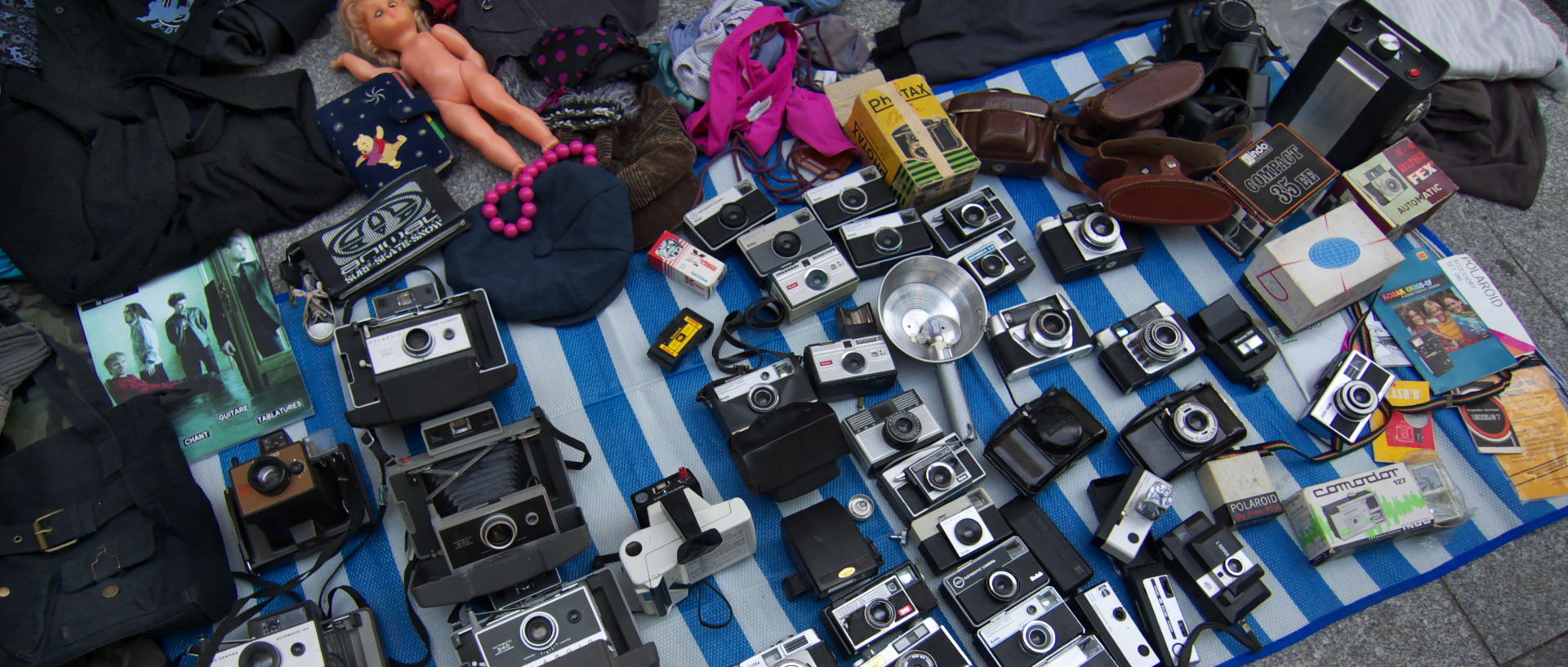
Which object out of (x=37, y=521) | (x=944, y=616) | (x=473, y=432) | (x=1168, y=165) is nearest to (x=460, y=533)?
(x=473, y=432)

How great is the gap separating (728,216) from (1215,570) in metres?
1.56

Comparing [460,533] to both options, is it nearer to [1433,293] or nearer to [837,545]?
[837,545]

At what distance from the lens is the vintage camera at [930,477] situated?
2168mm

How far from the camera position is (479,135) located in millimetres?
2637

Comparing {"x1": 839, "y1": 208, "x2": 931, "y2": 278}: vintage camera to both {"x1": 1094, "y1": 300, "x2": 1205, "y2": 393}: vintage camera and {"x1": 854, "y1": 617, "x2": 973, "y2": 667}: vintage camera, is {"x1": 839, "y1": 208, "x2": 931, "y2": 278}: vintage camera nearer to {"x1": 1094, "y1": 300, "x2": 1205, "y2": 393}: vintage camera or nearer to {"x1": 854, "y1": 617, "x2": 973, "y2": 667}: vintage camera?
{"x1": 1094, "y1": 300, "x2": 1205, "y2": 393}: vintage camera

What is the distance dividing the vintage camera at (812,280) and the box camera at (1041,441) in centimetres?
58

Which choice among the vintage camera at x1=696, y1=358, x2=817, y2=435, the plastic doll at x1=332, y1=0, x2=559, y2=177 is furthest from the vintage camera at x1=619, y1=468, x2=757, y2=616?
the plastic doll at x1=332, y1=0, x2=559, y2=177

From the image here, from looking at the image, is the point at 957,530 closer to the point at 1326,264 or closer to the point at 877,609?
the point at 877,609

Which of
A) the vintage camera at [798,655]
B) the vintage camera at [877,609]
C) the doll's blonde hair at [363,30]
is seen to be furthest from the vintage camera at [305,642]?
the doll's blonde hair at [363,30]

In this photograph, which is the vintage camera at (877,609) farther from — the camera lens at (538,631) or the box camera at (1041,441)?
the camera lens at (538,631)

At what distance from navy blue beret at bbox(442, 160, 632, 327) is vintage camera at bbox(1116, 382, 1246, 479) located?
1468 millimetres

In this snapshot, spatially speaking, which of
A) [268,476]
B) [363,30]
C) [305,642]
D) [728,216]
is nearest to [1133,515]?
[728,216]

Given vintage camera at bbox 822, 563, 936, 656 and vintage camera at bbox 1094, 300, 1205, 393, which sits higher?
vintage camera at bbox 1094, 300, 1205, 393

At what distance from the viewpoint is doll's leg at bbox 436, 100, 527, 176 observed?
2631mm
